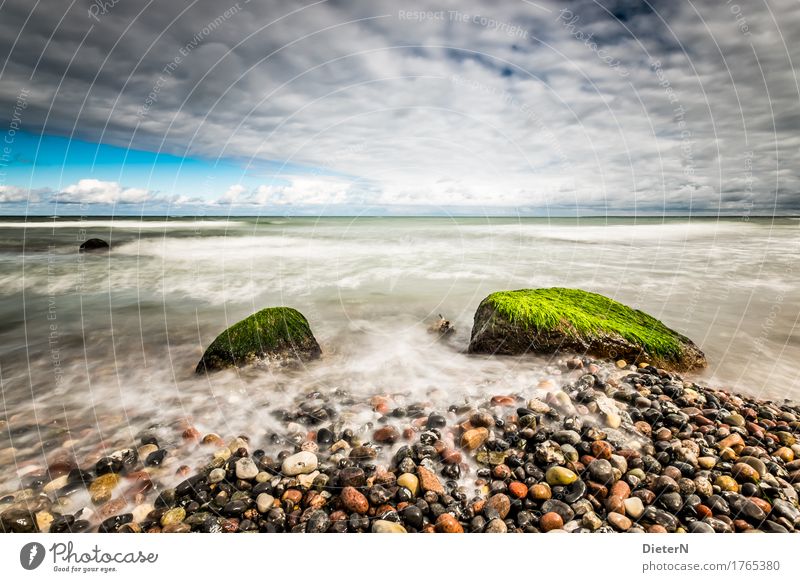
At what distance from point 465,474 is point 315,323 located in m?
6.57

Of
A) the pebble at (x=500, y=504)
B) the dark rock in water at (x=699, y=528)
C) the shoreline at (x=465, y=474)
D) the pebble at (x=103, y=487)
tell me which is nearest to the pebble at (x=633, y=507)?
the shoreline at (x=465, y=474)

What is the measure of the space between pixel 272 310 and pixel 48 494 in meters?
4.03

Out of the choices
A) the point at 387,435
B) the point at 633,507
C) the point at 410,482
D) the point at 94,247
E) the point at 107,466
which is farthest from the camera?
the point at 94,247

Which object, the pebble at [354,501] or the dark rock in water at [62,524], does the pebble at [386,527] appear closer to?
the pebble at [354,501]

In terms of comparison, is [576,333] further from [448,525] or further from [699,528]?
[448,525]

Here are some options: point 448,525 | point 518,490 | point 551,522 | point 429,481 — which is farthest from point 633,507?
point 429,481

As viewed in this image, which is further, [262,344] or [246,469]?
[262,344]

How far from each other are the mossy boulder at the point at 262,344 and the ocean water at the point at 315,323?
1.13 feet

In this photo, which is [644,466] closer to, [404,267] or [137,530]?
[137,530]

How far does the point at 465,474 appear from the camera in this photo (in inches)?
160

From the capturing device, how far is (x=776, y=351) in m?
7.65

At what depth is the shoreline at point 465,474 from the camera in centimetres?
353

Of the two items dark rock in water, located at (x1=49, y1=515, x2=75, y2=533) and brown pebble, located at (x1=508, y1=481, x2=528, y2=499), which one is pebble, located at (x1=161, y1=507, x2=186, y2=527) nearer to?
dark rock in water, located at (x1=49, y1=515, x2=75, y2=533)
